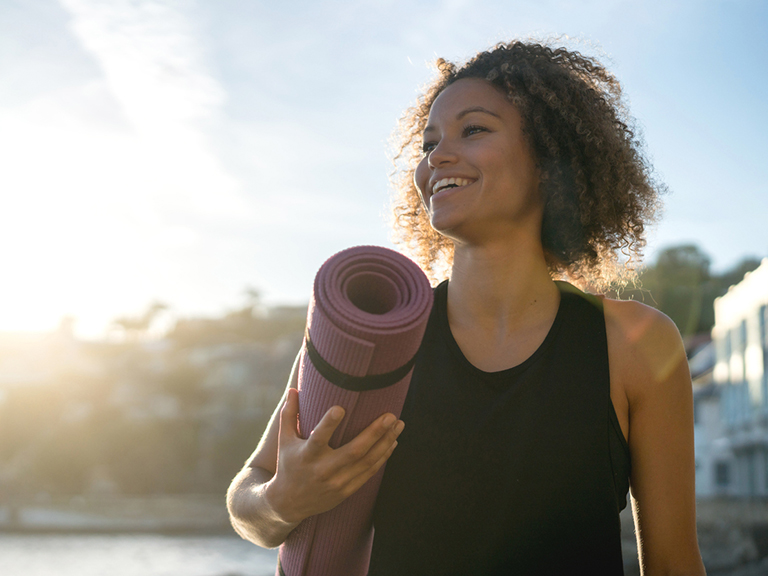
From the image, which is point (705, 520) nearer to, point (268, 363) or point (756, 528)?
point (756, 528)

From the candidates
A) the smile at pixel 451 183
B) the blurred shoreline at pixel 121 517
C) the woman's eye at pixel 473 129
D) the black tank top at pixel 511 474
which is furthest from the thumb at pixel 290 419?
the blurred shoreline at pixel 121 517

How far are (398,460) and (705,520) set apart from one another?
26213mm

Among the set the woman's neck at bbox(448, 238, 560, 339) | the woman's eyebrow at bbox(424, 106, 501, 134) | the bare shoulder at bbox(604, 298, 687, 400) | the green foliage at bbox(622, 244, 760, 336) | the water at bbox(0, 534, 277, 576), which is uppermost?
the green foliage at bbox(622, 244, 760, 336)

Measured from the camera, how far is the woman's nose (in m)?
2.06

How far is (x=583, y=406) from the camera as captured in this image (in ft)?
6.13

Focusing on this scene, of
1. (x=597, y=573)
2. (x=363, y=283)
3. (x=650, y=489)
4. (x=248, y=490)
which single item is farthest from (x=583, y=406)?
(x=248, y=490)

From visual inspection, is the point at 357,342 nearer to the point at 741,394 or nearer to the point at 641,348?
the point at 641,348

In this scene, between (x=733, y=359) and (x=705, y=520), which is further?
(x=733, y=359)

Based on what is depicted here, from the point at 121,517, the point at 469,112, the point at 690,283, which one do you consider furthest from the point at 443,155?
the point at 690,283

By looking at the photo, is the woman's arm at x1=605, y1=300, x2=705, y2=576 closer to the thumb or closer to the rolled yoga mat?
the rolled yoga mat

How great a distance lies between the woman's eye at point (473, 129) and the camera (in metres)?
2.16

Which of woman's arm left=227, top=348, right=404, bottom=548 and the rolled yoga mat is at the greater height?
the rolled yoga mat

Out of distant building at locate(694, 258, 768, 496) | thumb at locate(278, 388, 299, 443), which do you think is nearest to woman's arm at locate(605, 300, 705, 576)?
thumb at locate(278, 388, 299, 443)

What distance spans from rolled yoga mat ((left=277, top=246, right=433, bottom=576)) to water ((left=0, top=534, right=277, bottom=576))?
34.1 metres
